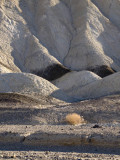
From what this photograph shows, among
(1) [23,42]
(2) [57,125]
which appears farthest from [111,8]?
(2) [57,125]

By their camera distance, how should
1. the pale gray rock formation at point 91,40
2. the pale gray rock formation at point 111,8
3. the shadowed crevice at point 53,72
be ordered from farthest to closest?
1. the pale gray rock formation at point 111,8
2. the pale gray rock formation at point 91,40
3. the shadowed crevice at point 53,72

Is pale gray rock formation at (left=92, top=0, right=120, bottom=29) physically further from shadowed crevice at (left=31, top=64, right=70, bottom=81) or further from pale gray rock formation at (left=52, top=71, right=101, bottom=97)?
pale gray rock formation at (left=52, top=71, right=101, bottom=97)

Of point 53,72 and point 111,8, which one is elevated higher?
point 111,8

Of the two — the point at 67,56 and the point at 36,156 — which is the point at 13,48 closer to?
the point at 67,56

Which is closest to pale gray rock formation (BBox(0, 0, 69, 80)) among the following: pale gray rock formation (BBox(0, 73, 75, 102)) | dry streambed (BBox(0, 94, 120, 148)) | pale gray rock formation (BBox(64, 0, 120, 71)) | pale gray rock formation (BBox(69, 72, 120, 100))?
pale gray rock formation (BBox(64, 0, 120, 71))

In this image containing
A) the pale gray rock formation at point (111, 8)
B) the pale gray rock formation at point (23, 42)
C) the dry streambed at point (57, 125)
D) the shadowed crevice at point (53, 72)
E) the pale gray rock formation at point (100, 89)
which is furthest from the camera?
the pale gray rock formation at point (111, 8)

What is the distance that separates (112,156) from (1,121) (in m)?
9.18

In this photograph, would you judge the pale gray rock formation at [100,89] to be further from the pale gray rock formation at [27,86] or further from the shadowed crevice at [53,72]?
the shadowed crevice at [53,72]

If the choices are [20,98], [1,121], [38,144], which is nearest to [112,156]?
[38,144]

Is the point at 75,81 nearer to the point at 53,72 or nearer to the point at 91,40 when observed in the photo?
the point at 53,72

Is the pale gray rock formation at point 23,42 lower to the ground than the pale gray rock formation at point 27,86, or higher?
lower

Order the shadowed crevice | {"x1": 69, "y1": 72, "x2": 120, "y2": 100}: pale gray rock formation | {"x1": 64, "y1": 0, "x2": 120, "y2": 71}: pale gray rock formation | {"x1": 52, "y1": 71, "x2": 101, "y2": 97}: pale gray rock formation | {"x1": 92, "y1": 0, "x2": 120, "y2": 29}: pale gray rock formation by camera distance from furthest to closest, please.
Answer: {"x1": 92, "y1": 0, "x2": 120, "y2": 29}: pale gray rock formation
{"x1": 64, "y1": 0, "x2": 120, "y2": 71}: pale gray rock formation
the shadowed crevice
{"x1": 52, "y1": 71, "x2": 101, "y2": 97}: pale gray rock formation
{"x1": 69, "y1": 72, "x2": 120, "y2": 100}: pale gray rock formation

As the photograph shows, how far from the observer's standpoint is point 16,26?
43.6 m

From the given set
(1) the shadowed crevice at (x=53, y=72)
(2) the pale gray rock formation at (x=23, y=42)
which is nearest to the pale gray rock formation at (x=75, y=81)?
(1) the shadowed crevice at (x=53, y=72)
